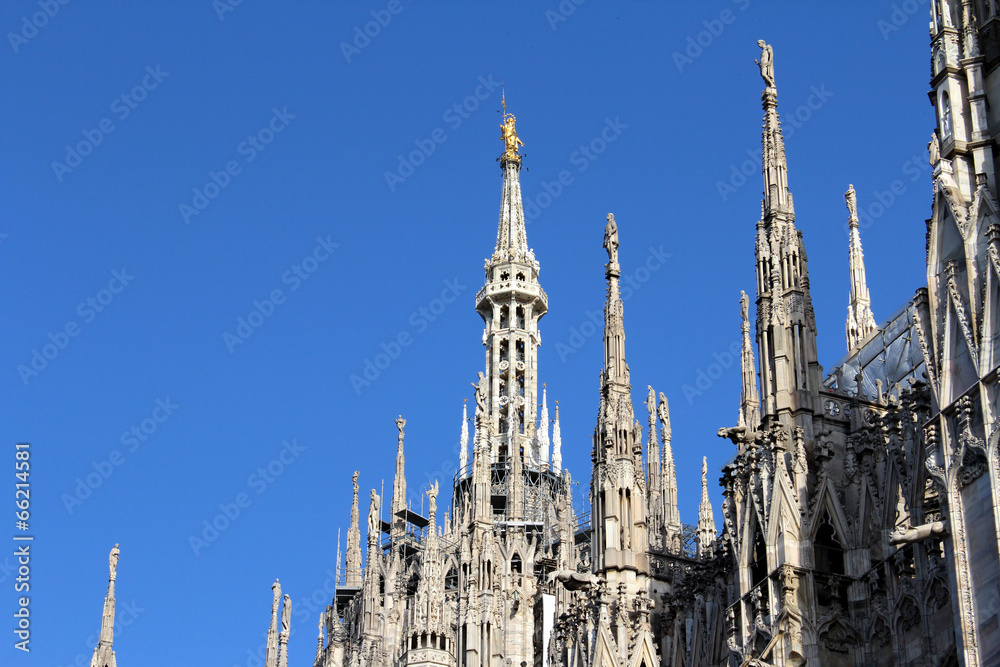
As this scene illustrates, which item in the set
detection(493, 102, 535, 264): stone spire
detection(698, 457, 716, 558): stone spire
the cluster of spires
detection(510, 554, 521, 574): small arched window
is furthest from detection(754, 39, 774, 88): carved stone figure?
detection(493, 102, 535, 264): stone spire

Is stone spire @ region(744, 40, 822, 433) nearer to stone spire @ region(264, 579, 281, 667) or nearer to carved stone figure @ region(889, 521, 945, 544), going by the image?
carved stone figure @ region(889, 521, 945, 544)

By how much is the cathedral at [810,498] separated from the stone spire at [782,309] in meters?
0.06

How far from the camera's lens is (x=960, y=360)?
29328mm

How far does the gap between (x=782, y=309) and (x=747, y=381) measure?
4818mm

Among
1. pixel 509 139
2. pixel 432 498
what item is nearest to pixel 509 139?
pixel 509 139

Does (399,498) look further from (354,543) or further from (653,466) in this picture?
(653,466)

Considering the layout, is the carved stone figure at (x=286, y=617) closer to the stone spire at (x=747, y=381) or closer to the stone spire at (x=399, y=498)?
the stone spire at (x=399, y=498)

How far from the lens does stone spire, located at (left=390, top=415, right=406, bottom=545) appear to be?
82.2 metres

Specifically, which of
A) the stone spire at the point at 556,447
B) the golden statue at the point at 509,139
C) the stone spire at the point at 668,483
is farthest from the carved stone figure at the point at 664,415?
the golden statue at the point at 509,139

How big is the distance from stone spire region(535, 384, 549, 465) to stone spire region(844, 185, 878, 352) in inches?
1033

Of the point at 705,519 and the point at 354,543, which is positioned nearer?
the point at 705,519

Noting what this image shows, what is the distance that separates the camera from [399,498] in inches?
3290

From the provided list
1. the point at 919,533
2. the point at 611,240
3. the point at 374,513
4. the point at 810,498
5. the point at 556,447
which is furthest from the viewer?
the point at 556,447

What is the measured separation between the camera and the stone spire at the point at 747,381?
142ft
